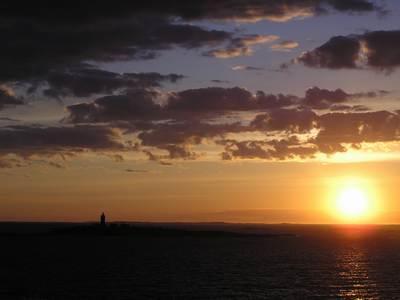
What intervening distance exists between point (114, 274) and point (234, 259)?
135ft

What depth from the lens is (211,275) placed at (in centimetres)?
9675

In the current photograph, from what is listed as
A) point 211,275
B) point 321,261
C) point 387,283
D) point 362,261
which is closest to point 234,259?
point 321,261

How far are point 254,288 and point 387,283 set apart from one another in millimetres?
19613

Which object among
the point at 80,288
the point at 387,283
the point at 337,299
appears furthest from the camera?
the point at 387,283

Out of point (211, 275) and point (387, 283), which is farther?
point (211, 275)

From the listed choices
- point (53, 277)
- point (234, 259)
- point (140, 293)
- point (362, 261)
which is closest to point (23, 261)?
point (53, 277)

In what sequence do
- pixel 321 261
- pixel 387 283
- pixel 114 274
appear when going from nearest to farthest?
1. pixel 387 283
2. pixel 114 274
3. pixel 321 261

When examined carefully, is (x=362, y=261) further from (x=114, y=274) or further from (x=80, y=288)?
(x=80, y=288)

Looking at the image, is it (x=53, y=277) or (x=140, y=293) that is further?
(x=53, y=277)

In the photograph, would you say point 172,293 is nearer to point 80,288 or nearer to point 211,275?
point 80,288

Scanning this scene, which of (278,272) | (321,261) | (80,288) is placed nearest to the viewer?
(80,288)

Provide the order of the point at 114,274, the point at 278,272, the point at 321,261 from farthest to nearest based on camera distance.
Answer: the point at 321,261 → the point at 278,272 → the point at 114,274

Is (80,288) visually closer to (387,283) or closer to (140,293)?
(140,293)

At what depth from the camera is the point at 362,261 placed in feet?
429
